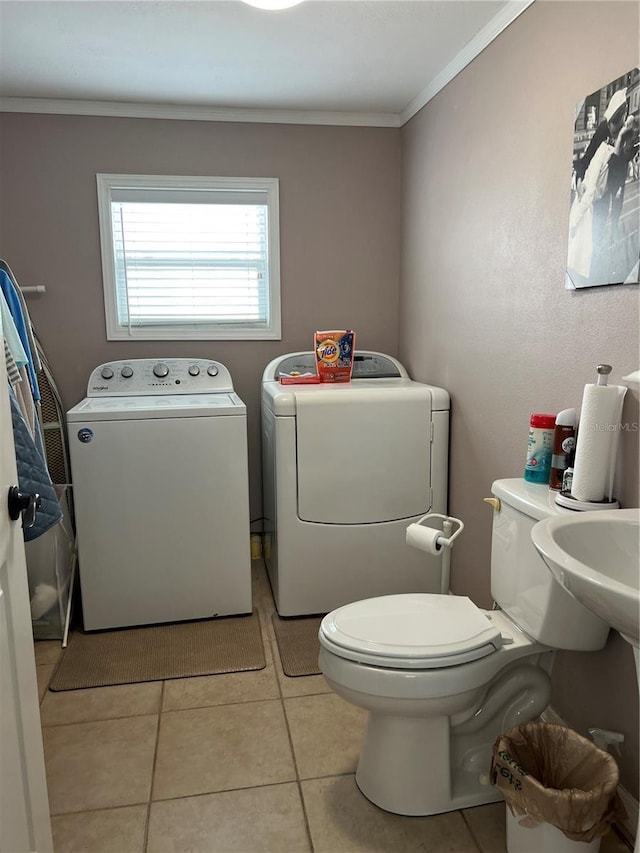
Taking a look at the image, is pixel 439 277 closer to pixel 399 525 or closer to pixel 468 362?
pixel 468 362

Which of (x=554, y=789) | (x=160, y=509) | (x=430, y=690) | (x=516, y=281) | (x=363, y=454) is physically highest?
(x=516, y=281)

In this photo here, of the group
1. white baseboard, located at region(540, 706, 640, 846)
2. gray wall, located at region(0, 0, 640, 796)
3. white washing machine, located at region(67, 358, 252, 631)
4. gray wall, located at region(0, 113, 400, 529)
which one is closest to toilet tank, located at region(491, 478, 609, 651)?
gray wall, located at region(0, 0, 640, 796)

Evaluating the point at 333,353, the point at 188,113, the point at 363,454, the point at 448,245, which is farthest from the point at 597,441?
the point at 188,113

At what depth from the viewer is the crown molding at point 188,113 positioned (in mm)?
2766

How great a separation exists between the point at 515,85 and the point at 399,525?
166cm

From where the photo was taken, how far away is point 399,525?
259 centimetres

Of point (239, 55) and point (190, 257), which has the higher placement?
point (239, 55)

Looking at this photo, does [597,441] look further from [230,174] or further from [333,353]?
[230,174]

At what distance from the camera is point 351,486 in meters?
2.52

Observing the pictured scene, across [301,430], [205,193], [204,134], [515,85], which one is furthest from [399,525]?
[204,134]

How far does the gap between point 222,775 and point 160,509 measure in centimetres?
104

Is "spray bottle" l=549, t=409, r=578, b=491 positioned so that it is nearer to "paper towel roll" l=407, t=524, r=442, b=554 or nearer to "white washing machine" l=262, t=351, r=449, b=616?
"paper towel roll" l=407, t=524, r=442, b=554

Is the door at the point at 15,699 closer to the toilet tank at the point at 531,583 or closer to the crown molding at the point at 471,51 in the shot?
the toilet tank at the point at 531,583

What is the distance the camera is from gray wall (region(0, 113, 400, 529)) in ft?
9.34
